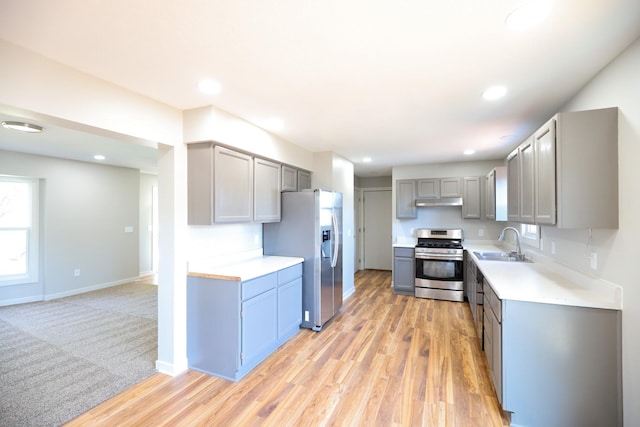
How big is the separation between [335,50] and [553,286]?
2.30 meters

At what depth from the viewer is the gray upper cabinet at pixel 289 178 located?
380cm

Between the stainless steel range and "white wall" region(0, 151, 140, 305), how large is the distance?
585 cm

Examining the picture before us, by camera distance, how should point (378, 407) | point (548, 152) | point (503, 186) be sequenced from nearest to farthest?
point (548, 152) → point (378, 407) → point (503, 186)

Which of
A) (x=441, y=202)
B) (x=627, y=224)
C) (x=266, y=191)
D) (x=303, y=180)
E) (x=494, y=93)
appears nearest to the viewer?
(x=627, y=224)

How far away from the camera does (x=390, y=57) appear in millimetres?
1791

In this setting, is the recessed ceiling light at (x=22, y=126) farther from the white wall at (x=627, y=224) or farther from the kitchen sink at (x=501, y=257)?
the kitchen sink at (x=501, y=257)

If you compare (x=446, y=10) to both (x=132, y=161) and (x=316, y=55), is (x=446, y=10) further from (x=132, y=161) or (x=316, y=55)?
(x=132, y=161)

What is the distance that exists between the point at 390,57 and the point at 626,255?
6.00ft

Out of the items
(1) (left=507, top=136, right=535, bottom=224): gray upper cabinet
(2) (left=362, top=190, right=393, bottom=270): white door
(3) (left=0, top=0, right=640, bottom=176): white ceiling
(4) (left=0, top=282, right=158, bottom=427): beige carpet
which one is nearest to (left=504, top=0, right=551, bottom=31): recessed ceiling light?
(3) (left=0, top=0, right=640, bottom=176): white ceiling

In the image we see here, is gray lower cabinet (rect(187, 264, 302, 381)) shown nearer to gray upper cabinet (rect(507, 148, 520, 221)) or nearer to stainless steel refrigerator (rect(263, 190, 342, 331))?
stainless steel refrigerator (rect(263, 190, 342, 331))

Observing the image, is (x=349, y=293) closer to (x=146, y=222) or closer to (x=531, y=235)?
(x=531, y=235)

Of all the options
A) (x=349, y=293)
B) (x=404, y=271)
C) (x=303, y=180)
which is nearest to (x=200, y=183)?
(x=303, y=180)

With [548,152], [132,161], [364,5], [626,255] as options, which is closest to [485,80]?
[548,152]

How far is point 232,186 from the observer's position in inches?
113
